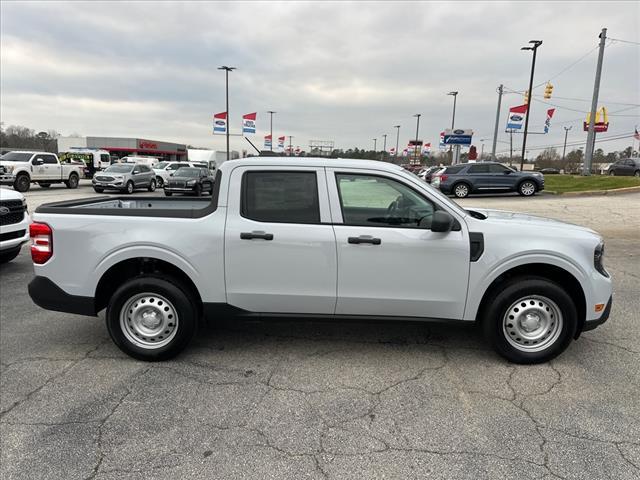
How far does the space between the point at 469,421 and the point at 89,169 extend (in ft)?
143

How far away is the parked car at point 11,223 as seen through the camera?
651 cm

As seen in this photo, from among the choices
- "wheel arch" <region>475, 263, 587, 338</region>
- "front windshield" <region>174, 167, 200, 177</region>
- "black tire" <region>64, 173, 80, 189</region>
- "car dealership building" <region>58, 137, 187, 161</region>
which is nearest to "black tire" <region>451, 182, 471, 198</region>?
"front windshield" <region>174, 167, 200, 177</region>

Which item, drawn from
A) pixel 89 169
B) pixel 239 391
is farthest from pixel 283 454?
pixel 89 169

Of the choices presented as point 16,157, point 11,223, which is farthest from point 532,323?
point 16,157

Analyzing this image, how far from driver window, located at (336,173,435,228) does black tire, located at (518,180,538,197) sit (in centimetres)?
2039

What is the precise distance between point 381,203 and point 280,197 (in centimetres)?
88

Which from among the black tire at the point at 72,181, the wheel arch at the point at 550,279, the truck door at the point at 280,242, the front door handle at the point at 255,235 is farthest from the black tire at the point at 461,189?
the black tire at the point at 72,181

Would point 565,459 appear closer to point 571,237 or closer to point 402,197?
point 571,237

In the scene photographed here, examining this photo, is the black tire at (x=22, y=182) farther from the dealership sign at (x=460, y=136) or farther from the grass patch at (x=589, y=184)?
the dealership sign at (x=460, y=136)

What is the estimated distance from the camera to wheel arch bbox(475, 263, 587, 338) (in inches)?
149

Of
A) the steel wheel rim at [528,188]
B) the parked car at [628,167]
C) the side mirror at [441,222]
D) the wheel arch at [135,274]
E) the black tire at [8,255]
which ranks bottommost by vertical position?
the black tire at [8,255]

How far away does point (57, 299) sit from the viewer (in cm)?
387

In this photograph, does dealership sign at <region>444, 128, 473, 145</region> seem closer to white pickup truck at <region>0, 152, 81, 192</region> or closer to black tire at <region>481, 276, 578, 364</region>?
white pickup truck at <region>0, 152, 81, 192</region>

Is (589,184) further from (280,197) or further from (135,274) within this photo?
(135,274)
